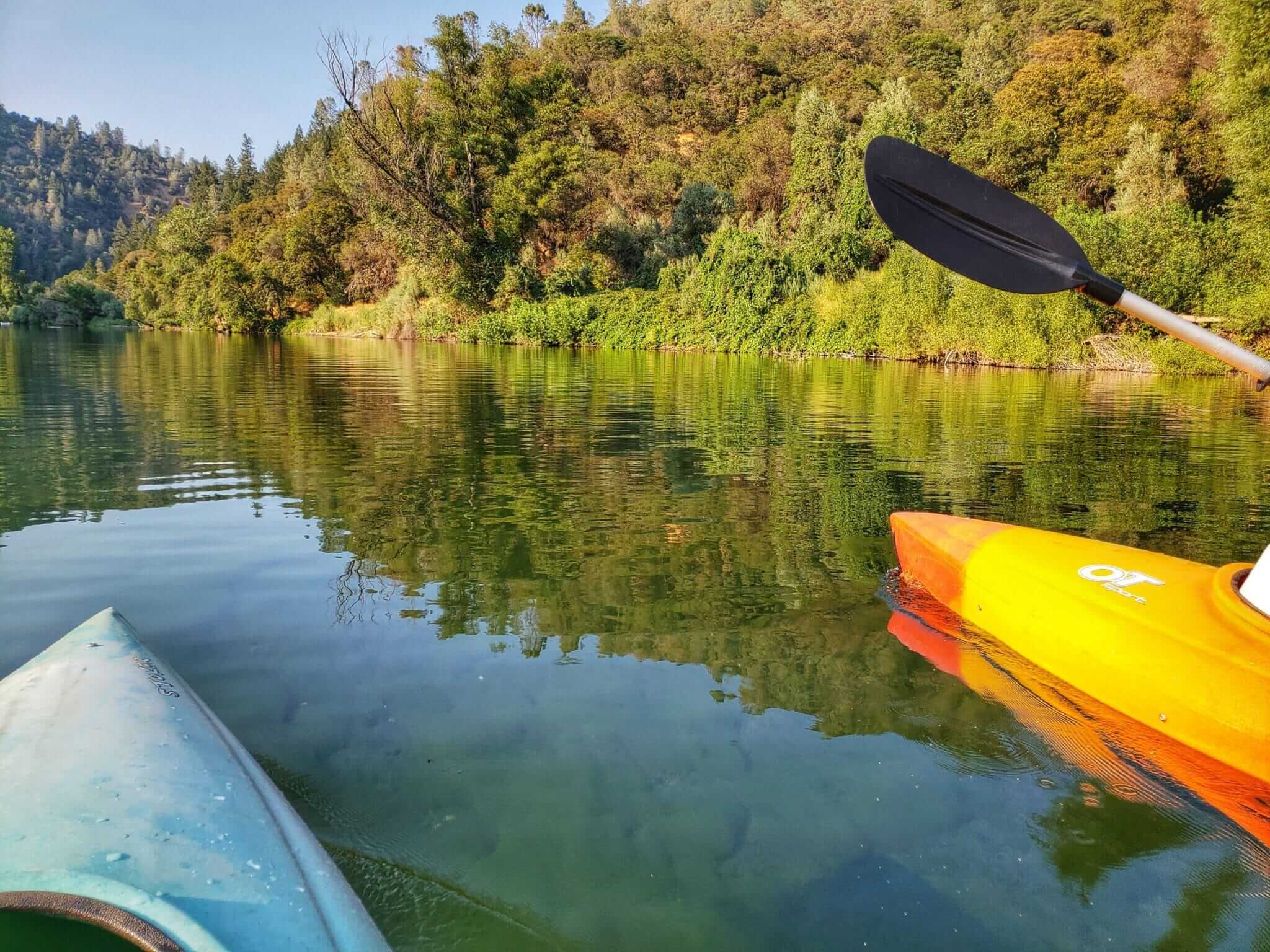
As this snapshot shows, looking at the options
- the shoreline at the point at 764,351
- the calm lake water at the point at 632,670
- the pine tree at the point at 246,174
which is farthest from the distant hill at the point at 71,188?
the calm lake water at the point at 632,670

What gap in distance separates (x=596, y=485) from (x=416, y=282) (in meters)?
36.4

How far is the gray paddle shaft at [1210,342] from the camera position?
3043 millimetres

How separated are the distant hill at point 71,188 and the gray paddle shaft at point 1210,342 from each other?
120 m

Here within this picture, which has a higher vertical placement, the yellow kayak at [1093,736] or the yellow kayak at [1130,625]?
the yellow kayak at [1130,625]

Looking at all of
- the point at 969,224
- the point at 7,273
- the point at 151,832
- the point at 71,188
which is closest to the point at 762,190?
the point at 969,224

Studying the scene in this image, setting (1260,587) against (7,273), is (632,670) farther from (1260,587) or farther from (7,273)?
(7,273)

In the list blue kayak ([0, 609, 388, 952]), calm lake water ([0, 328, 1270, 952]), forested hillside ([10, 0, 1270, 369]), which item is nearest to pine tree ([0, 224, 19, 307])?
forested hillside ([10, 0, 1270, 369])

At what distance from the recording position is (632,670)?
3541mm

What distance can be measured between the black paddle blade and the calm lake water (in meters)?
1.84

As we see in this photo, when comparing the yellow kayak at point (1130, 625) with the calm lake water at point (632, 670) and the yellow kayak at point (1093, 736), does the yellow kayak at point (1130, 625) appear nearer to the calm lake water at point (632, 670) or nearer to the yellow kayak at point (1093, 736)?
the yellow kayak at point (1093, 736)

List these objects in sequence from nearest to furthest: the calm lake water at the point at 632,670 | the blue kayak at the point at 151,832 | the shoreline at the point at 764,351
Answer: the blue kayak at the point at 151,832 → the calm lake water at the point at 632,670 → the shoreline at the point at 764,351

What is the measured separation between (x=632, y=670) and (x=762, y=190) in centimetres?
4183

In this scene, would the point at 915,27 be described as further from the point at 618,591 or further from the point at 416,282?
the point at 618,591

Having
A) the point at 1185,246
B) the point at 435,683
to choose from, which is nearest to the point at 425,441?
the point at 435,683
